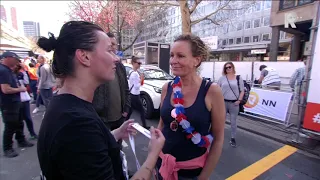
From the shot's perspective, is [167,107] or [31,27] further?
[31,27]

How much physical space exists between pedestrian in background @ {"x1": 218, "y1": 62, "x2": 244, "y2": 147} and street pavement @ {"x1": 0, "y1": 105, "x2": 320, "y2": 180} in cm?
42

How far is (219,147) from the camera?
163 cm

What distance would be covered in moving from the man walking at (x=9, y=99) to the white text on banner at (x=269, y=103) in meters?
6.16

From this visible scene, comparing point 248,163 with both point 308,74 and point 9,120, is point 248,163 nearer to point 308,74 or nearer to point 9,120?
point 308,74

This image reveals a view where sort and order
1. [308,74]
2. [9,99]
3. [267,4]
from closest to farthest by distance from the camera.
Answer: [9,99] → [308,74] → [267,4]

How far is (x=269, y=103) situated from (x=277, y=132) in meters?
1.07

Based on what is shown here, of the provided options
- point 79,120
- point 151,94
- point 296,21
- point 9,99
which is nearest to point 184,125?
point 79,120

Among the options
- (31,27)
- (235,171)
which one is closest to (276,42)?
(235,171)

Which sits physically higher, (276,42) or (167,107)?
(276,42)

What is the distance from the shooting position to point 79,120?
794 mm

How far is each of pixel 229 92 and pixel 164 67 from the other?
950cm

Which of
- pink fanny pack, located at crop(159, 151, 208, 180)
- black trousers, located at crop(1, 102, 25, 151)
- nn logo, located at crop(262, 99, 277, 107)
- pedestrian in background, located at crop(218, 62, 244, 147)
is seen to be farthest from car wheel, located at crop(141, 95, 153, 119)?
pink fanny pack, located at crop(159, 151, 208, 180)

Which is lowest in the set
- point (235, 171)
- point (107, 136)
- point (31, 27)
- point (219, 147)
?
point (235, 171)

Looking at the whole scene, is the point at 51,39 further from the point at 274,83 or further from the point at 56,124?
the point at 274,83
